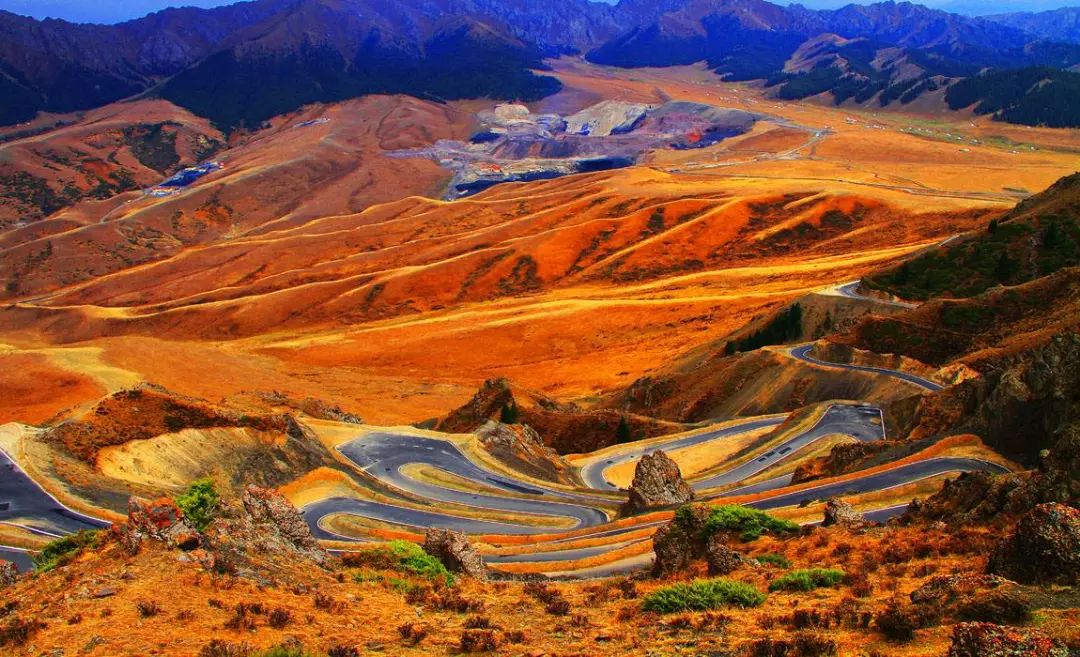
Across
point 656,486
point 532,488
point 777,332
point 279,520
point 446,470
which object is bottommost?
point 532,488

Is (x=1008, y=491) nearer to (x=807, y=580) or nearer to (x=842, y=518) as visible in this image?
(x=842, y=518)

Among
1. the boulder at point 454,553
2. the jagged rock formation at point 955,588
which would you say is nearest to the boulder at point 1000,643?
the jagged rock formation at point 955,588

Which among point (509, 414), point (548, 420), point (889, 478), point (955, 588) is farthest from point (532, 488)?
point (955, 588)

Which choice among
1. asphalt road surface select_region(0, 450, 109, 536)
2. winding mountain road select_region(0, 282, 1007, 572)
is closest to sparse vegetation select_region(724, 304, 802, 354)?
winding mountain road select_region(0, 282, 1007, 572)

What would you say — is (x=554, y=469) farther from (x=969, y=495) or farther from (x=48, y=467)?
(x=969, y=495)

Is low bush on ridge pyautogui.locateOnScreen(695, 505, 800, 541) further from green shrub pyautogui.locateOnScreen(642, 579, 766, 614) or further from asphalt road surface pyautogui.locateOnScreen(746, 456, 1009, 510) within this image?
asphalt road surface pyautogui.locateOnScreen(746, 456, 1009, 510)

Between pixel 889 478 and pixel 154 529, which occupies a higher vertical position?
pixel 154 529

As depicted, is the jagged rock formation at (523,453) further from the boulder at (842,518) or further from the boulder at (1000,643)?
the boulder at (1000,643)
